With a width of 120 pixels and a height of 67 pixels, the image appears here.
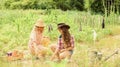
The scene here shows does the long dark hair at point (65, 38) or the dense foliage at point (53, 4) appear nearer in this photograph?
the long dark hair at point (65, 38)

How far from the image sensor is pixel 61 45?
6.76m

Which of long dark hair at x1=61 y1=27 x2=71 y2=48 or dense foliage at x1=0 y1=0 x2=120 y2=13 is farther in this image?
dense foliage at x1=0 y1=0 x2=120 y2=13

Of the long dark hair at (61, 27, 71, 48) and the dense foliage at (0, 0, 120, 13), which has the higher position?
the long dark hair at (61, 27, 71, 48)

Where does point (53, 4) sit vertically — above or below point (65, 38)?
below

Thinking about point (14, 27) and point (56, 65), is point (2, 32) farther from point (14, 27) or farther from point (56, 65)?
point (56, 65)

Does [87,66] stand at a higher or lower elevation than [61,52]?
higher

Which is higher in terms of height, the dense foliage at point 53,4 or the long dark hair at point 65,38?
the long dark hair at point 65,38

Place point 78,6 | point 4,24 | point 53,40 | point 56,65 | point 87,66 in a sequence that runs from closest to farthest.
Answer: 1. point 56,65
2. point 87,66
3. point 53,40
4. point 4,24
5. point 78,6

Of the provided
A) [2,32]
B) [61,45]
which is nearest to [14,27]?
[2,32]

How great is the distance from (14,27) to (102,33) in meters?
3.18

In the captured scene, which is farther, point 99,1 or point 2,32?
point 99,1

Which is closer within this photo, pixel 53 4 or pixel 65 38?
pixel 65 38

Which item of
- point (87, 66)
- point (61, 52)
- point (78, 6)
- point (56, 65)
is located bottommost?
point (78, 6)

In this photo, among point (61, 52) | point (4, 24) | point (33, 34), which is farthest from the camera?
point (4, 24)
